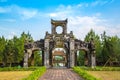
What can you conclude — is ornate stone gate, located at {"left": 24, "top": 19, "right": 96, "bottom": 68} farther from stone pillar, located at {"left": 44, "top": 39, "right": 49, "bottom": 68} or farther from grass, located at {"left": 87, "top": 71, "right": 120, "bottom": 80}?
grass, located at {"left": 87, "top": 71, "right": 120, "bottom": 80}

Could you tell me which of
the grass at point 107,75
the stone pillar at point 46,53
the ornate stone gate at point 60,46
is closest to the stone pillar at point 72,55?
the ornate stone gate at point 60,46

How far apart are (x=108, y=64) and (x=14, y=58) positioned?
881 inches

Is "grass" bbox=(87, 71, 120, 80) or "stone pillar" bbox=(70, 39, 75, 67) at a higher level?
"stone pillar" bbox=(70, 39, 75, 67)

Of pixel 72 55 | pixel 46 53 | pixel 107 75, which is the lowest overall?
pixel 107 75

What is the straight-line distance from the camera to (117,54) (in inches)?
2053

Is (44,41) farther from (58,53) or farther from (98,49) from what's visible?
(58,53)

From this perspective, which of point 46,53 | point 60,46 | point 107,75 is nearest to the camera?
point 107,75

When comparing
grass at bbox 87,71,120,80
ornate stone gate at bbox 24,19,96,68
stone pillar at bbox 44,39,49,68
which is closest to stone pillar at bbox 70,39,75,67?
ornate stone gate at bbox 24,19,96,68

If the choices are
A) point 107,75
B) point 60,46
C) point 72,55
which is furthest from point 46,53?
point 107,75

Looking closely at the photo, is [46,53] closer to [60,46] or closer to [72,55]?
[60,46]

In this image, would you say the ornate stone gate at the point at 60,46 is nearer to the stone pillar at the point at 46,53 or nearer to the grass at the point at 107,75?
the stone pillar at the point at 46,53

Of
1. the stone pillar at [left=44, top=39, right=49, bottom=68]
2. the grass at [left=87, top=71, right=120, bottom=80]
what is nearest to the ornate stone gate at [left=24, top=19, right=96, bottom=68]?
the stone pillar at [left=44, top=39, right=49, bottom=68]

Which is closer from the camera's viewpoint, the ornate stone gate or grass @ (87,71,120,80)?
grass @ (87,71,120,80)

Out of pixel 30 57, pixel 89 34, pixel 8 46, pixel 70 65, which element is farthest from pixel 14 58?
pixel 89 34
